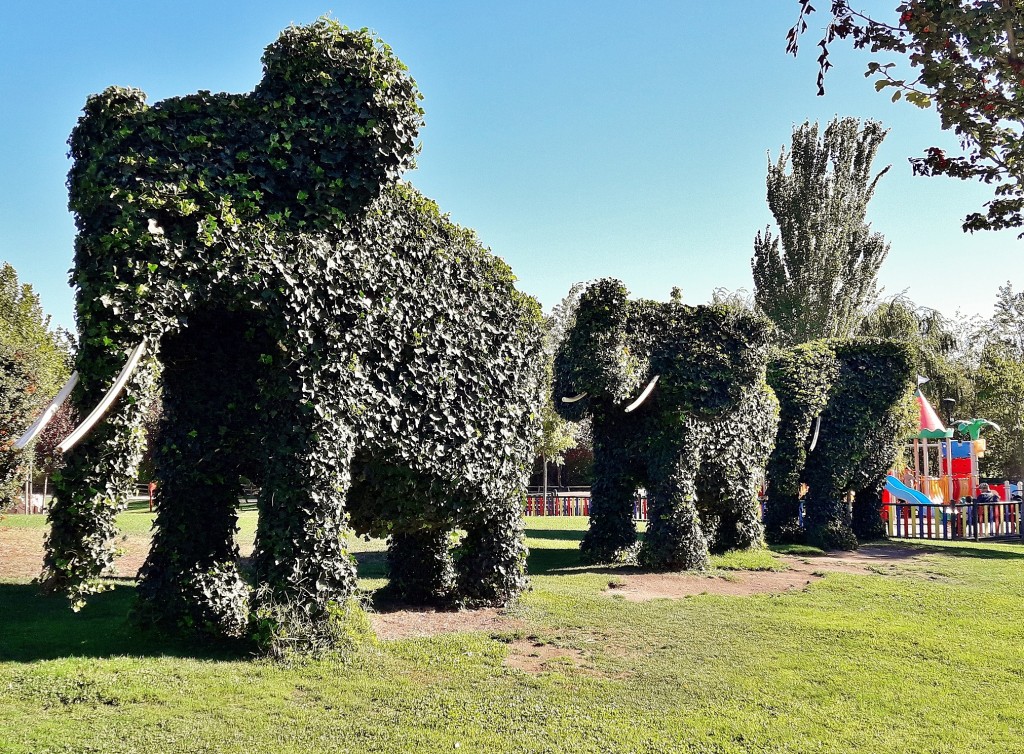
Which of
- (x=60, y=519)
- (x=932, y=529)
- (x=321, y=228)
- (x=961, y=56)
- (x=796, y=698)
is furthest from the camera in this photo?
(x=932, y=529)

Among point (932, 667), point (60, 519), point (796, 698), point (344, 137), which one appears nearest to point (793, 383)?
point (932, 667)

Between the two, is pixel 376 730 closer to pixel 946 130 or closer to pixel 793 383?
pixel 946 130

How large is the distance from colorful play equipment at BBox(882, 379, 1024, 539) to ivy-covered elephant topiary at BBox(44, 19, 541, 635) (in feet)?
49.4

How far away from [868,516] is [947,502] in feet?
17.8

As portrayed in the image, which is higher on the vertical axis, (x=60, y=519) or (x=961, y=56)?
(x=961, y=56)

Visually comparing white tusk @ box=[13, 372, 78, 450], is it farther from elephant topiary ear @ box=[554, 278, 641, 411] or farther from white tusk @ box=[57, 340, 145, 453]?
elephant topiary ear @ box=[554, 278, 641, 411]

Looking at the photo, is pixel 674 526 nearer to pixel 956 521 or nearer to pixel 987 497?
pixel 956 521

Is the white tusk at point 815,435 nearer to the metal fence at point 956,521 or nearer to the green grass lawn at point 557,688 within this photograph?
the metal fence at point 956,521

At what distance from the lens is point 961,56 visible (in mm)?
3531

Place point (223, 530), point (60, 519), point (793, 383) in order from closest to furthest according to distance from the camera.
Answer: point (60, 519) < point (223, 530) < point (793, 383)

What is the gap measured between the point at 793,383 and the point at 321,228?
11333mm

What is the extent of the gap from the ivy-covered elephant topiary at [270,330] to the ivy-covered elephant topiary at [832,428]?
9358 mm

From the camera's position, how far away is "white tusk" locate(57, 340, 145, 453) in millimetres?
5316

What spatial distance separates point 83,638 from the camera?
271 inches
